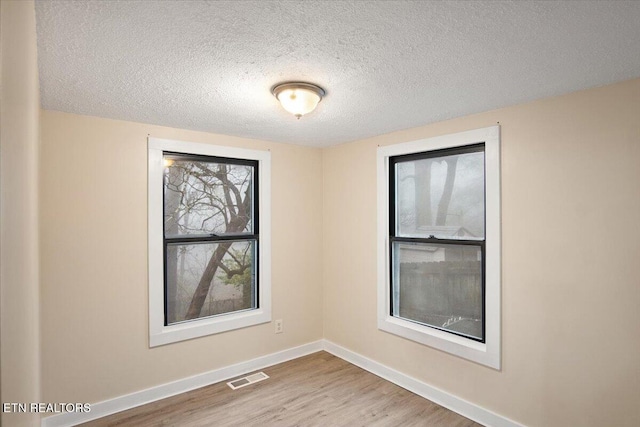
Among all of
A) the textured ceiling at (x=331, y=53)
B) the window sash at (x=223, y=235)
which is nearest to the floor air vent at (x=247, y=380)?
the window sash at (x=223, y=235)

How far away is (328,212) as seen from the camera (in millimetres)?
4004

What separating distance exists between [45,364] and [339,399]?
7.28 ft

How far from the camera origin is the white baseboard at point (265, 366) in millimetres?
2559

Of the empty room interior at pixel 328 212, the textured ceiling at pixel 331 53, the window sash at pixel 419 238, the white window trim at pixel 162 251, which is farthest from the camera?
the white window trim at pixel 162 251

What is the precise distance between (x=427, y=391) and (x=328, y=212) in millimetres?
2014

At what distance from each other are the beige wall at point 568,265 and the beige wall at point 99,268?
95.2 inches

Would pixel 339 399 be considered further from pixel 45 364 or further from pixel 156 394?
pixel 45 364

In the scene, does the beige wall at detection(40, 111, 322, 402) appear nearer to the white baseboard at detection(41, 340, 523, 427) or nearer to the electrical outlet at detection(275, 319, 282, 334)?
the white baseboard at detection(41, 340, 523, 427)

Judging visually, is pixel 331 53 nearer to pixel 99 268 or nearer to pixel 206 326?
pixel 99 268

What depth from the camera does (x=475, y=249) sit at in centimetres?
278

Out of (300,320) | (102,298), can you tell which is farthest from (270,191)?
(102,298)

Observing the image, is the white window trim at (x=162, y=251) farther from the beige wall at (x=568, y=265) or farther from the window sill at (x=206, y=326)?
the beige wall at (x=568, y=265)

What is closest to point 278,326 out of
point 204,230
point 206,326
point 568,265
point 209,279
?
point 206,326

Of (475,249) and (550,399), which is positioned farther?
(475,249)
